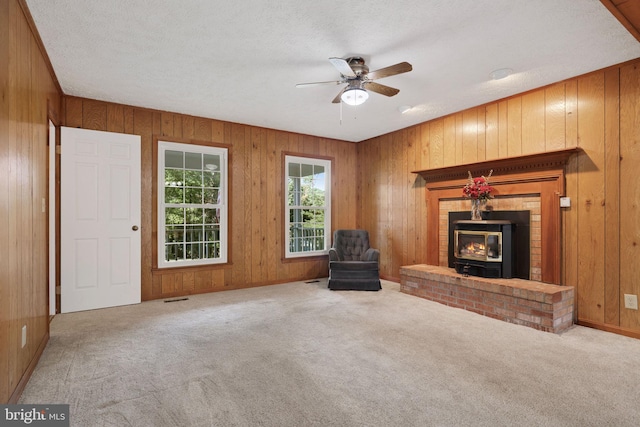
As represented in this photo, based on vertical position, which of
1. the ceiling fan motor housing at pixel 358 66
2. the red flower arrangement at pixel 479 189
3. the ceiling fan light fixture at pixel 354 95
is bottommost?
the red flower arrangement at pixel 479 189

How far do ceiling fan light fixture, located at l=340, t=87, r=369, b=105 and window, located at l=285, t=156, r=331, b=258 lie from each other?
262 cm

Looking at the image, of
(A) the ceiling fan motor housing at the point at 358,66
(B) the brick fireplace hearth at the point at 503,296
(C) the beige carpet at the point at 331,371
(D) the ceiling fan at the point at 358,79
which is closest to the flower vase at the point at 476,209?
(B) the brick fireplace hearth at the point at 503,296

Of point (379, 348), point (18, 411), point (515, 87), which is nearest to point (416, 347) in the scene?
point (379, 348)

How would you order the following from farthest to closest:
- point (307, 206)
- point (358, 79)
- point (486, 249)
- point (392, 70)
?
point (307, 206), point (486, 249), point (358, 79), point (392, 70)

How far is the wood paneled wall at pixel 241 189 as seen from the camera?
4.41 meters

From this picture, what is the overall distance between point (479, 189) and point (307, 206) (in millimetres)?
2873

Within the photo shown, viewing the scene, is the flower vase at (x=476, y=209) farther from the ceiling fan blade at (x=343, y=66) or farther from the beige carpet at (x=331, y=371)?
the ceiling fan blade at (x=343, y=66)

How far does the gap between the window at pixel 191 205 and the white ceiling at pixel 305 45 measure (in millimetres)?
900

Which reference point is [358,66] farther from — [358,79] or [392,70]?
[392,70]

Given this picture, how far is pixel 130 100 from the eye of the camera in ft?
13.7

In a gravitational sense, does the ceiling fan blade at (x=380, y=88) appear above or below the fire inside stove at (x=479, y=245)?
above

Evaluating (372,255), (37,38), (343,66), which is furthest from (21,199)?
(372,255)

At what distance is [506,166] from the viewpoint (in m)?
4.07

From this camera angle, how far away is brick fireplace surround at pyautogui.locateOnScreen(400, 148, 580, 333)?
330 centimetres
